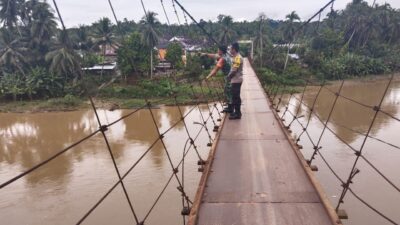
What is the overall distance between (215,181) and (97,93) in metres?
16.8

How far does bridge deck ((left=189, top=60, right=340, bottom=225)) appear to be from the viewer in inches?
69.9

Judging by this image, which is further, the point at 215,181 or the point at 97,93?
the point at 97,93

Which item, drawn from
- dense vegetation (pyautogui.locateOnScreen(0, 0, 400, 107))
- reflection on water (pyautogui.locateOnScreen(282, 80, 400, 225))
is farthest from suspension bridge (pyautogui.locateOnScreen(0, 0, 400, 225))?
dense vegetation (pyautogui.locateOnScreen(0, 0, 400, 107))

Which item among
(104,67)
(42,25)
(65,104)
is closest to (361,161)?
(65,104)

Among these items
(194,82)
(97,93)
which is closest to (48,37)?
(97,93)

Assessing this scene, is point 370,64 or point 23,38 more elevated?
point 23,38

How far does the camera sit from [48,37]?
67.4 feet

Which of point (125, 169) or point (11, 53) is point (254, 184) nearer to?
point (125, 169)

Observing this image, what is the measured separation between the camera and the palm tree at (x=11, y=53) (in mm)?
18797

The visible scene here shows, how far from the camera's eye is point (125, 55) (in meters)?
17.5

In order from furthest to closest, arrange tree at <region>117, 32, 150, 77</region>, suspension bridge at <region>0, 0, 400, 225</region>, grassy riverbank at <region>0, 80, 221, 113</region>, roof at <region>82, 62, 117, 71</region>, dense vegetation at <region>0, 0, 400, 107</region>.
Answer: roof at <region>82, 62, 117, 71</region>, tree at <region>117, 32, 150, 77</region>, dense vegetation at <region>0, 0, 400, 107</region>, grassy riverbank at <region>0, 80, 221, 113</region>, suspension bridge at <region>0, 0, 400, 225</region>

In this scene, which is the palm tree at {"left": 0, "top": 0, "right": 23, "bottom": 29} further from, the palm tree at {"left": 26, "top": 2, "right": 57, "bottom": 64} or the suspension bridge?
the suspension bridge

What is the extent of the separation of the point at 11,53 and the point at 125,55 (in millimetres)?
5922

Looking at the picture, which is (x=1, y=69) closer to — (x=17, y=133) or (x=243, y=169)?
(x=17, y=133)
